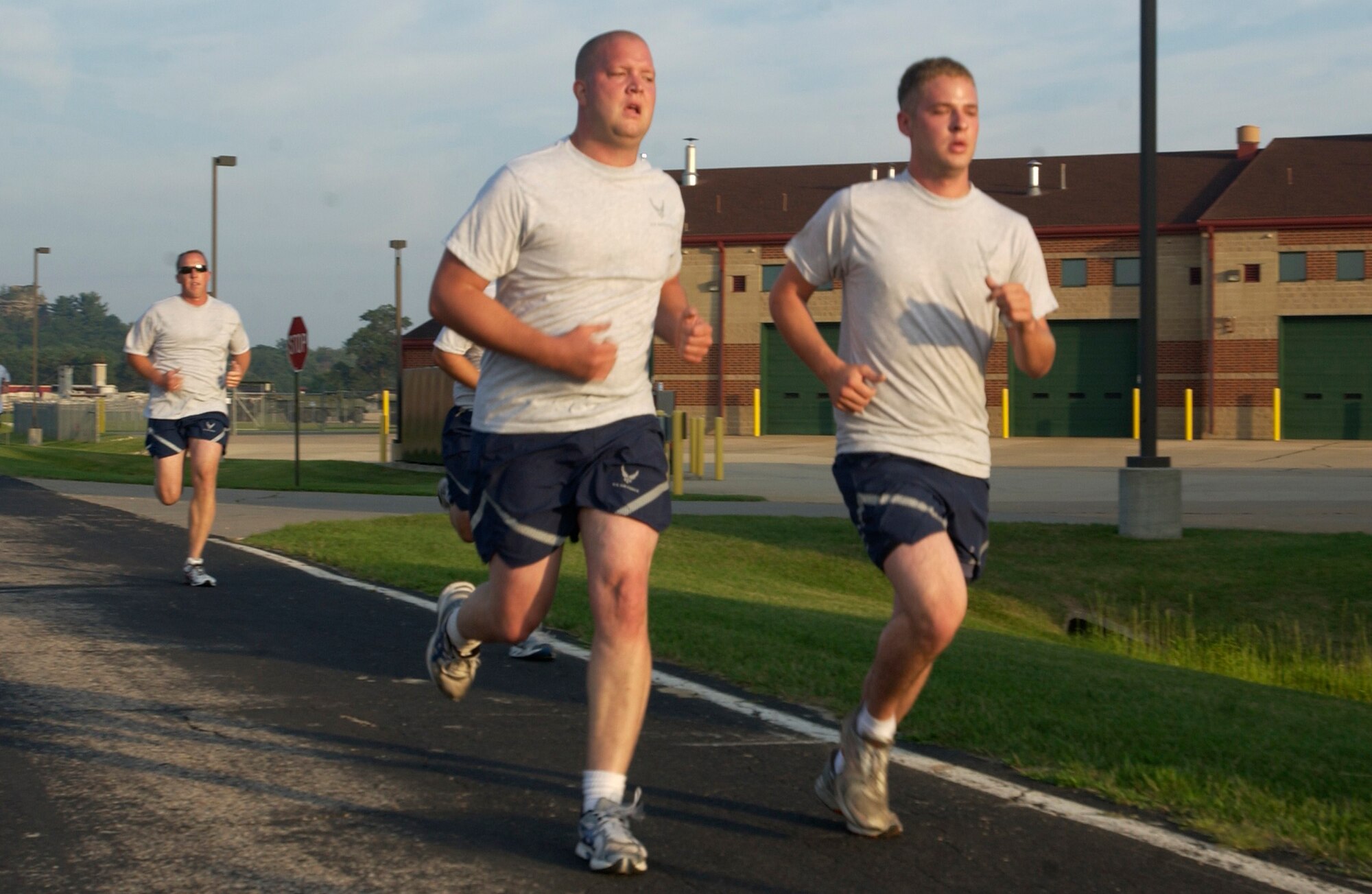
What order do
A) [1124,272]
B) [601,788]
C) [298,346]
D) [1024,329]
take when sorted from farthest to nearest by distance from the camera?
[1124,272]
[298,346]
[1024,329]
[601,788]

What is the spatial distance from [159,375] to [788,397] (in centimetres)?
3805

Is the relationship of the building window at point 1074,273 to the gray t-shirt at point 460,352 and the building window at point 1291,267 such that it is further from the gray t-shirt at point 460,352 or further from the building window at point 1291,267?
the gray t-shirt at point 460,352

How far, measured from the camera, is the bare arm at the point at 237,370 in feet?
31.9

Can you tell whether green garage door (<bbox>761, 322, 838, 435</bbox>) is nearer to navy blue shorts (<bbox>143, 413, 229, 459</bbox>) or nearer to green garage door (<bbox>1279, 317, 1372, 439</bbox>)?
green garage door (<bbox>1279, 317, 1372, 439</bbox>)

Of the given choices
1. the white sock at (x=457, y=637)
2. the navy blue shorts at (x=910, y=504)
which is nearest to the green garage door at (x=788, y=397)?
the white sock at (x=457, y=637)

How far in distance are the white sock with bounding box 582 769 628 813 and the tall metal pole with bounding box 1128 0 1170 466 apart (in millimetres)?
10516

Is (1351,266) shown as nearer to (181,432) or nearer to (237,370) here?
(237,370)

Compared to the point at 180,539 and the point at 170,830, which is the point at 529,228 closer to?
the point at 170,830

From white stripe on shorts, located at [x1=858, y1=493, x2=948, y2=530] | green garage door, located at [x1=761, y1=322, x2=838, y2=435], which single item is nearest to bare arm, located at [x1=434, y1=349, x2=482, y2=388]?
white stripe on shorts, located at [x1=858, y1=493, x2=948, y2=530]

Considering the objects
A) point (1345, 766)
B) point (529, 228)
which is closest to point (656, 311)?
point (529, 228)

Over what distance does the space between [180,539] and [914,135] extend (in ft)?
31.2

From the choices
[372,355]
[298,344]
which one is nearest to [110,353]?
[372,355]

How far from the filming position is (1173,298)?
4347 centimetres

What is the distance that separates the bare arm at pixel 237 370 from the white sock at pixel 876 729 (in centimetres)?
646
